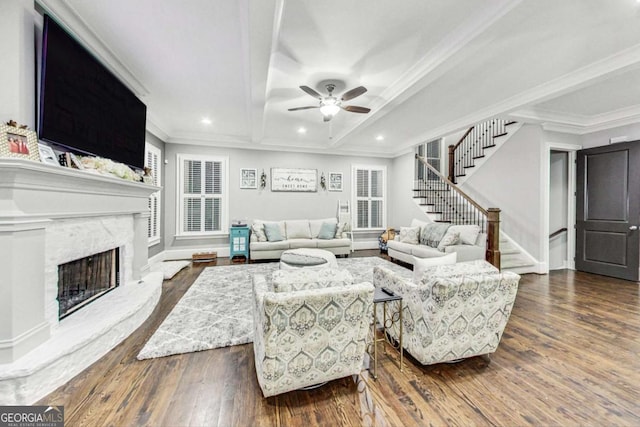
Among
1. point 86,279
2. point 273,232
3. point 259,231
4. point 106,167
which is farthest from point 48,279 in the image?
point 273,232

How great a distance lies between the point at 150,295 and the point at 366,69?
3.67 meters

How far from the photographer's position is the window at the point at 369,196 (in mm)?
7375

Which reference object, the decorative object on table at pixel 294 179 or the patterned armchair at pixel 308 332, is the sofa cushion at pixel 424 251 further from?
the patterned armchair at pixel 308 332

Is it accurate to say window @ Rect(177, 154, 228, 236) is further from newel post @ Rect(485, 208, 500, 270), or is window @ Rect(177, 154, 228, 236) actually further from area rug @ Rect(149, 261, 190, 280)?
newel post @ Rect(485, 208, 500, 270)

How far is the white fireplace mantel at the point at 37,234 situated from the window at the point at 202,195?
11.2 ft

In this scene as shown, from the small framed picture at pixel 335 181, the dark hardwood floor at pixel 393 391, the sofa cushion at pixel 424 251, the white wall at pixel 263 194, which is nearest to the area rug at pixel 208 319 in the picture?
the dark hardwood floor at pixel 393 391

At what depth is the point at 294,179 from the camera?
6.83 m

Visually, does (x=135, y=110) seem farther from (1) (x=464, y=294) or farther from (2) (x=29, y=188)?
(1) (x=464, y=294)

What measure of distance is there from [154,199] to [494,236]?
6.20 m

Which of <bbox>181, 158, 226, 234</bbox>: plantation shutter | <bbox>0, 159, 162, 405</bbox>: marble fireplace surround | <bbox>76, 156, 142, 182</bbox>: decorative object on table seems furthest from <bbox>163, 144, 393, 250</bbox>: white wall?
<bbox>0, 159, 162, 405</bbox>: marble fireplace surround

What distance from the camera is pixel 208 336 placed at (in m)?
2.48

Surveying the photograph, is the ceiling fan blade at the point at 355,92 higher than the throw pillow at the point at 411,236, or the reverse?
the ceiling fan blade at the point at 355,92

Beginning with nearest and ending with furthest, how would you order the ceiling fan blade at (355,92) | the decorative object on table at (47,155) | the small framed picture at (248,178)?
the decorative object on table at (47,155), the ceiling fan blade at (355,92), the small framed picture at (248,178)

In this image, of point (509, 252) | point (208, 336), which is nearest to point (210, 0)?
point (208, 336)
